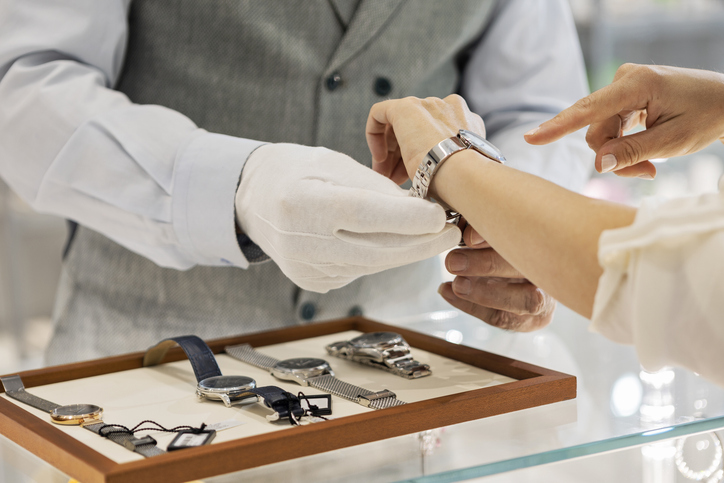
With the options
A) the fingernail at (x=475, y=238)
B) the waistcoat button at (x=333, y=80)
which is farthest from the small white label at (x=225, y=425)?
the waistcoat button at (x=333, y=80)

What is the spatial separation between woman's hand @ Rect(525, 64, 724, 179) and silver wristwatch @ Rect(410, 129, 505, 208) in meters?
0.05

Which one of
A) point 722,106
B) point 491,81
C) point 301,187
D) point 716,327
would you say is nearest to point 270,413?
point 301,187

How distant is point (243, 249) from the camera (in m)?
0.67

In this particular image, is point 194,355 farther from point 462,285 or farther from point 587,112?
point 587,112

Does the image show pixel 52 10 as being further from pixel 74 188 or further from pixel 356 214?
pixel 356 214

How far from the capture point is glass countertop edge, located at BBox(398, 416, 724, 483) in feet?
1.31

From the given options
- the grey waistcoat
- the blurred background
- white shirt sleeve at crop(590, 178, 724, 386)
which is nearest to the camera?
white shirt sleeve at crop(590, 178, 724, 386)

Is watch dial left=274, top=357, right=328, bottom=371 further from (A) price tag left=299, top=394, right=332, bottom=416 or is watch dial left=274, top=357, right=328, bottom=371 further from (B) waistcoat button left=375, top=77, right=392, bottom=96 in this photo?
(B) waistcoat button left=375, top=77, right=392, bottom=96

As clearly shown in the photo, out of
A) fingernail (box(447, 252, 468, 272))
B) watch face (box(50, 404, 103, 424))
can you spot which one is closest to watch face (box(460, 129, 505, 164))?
fingernail (box(447, 252, 468, 272))

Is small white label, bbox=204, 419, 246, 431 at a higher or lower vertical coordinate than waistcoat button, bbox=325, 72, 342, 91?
lower

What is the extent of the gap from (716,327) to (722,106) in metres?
0.36

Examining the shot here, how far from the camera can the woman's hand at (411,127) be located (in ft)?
1.82

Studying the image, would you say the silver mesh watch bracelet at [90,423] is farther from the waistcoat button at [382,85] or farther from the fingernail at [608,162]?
the waistcoat button at [382,85]

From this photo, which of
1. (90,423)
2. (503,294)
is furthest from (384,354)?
(90,423)
